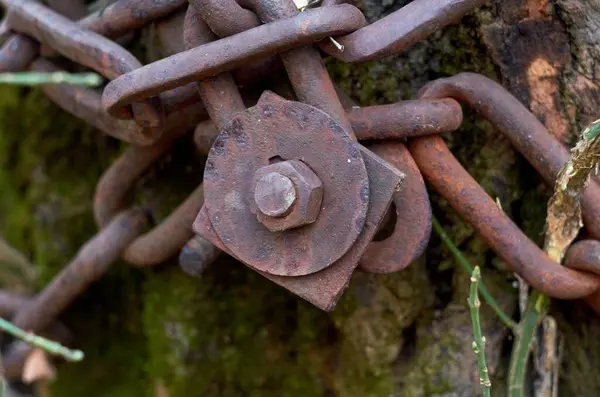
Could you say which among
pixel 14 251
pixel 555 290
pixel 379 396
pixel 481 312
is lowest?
pixel 14 251

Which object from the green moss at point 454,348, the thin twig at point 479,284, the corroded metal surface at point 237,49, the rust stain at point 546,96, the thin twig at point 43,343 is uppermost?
the corroded metal surface at point 237,49

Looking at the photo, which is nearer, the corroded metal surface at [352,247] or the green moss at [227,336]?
the corroded metal surface at [352,247]

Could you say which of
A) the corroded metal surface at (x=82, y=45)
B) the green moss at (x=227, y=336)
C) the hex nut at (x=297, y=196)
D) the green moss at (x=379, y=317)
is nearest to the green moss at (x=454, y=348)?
the green moss at (x=379, y=317)

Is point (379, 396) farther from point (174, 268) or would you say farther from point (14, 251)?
point (14, 251)

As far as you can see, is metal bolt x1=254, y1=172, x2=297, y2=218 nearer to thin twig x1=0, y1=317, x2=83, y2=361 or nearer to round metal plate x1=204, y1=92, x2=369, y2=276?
round metal plate x1=204, y1=92, x2=369, y2=276

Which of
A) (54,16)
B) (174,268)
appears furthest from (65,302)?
(54,16)

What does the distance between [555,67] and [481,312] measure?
0.27 meters

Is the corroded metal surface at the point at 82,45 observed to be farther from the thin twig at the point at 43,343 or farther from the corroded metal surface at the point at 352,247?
the thin twig at the point at 43,343

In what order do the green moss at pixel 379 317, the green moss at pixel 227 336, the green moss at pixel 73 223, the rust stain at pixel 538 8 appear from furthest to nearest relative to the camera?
1. the green moss at pixel 73 223
2. the green moss at pixel 227 336
3. the green moss at pixel 379 317
4. the rust stain at pixel 538 8

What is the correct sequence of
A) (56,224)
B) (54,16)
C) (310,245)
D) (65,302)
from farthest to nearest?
(56,224), (65,302), (54,16), (310,245)

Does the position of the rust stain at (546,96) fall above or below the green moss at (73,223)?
above

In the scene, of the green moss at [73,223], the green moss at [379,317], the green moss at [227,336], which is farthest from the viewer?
the green moss at [73,223]

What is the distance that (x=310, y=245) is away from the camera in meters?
0.61

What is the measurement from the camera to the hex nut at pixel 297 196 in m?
0.59
